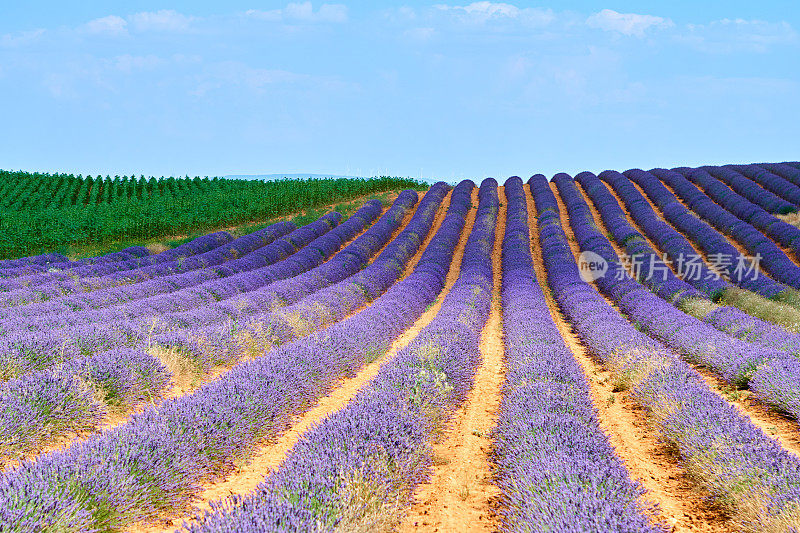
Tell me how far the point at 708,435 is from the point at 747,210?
24.6 meters

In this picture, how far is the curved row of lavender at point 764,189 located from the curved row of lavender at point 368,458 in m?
24.8

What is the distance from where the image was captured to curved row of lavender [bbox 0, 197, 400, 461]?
467 centimetres

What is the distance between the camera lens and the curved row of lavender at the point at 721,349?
249 inches

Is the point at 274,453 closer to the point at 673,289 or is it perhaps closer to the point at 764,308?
the point at 764,308

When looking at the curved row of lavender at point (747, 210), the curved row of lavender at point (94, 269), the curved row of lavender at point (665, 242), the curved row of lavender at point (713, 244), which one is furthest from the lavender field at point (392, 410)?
the curved row of lavender at point (747, 210)

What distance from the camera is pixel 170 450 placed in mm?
4125

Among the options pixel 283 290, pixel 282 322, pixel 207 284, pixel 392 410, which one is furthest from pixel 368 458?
pixel 207 284

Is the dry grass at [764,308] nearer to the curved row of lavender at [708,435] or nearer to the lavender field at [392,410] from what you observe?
the lavender field at [392,410]

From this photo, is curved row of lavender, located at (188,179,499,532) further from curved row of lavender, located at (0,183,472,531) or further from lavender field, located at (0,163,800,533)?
curved row of lavender, located at (0,183,472,531)

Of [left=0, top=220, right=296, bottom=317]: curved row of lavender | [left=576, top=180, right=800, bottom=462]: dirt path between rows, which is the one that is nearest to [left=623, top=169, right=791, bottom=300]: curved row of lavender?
[left=576, top=180, right=800, bottom=462]: dirt path between rows

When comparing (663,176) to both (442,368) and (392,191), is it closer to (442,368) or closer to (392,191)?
(392,191)

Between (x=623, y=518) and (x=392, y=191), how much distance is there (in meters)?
35.9

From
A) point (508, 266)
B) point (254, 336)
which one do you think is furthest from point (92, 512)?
point (508, 266)

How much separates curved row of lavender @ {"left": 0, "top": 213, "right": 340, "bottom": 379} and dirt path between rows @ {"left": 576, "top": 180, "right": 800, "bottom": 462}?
7475 millimetres
